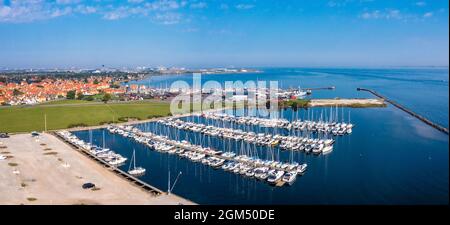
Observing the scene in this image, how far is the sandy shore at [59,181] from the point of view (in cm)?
960

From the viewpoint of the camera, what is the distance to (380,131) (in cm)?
1836

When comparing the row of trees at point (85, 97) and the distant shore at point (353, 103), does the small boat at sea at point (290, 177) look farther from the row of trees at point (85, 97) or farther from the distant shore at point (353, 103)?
the row of trees at point (85, 97)

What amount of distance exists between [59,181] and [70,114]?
540 inches

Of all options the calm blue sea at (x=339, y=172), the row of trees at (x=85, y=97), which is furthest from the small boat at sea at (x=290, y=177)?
the row of trees at (x=85, y=97)

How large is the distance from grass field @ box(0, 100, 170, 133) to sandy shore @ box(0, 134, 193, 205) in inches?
206

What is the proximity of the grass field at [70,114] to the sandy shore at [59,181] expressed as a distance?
5.23 metres

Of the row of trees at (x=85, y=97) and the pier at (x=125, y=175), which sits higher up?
the row of trees at (x=85, y=97)

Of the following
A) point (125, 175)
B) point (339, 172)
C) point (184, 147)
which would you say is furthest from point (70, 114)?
point (339, 172)

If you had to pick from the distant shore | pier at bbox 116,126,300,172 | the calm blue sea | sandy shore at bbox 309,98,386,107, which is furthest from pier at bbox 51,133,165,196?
sandy shore at bbox 309,98,386,107

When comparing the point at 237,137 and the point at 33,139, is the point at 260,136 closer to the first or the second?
the point at 237,137

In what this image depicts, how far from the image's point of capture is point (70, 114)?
2378cm

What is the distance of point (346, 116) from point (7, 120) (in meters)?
19.9
